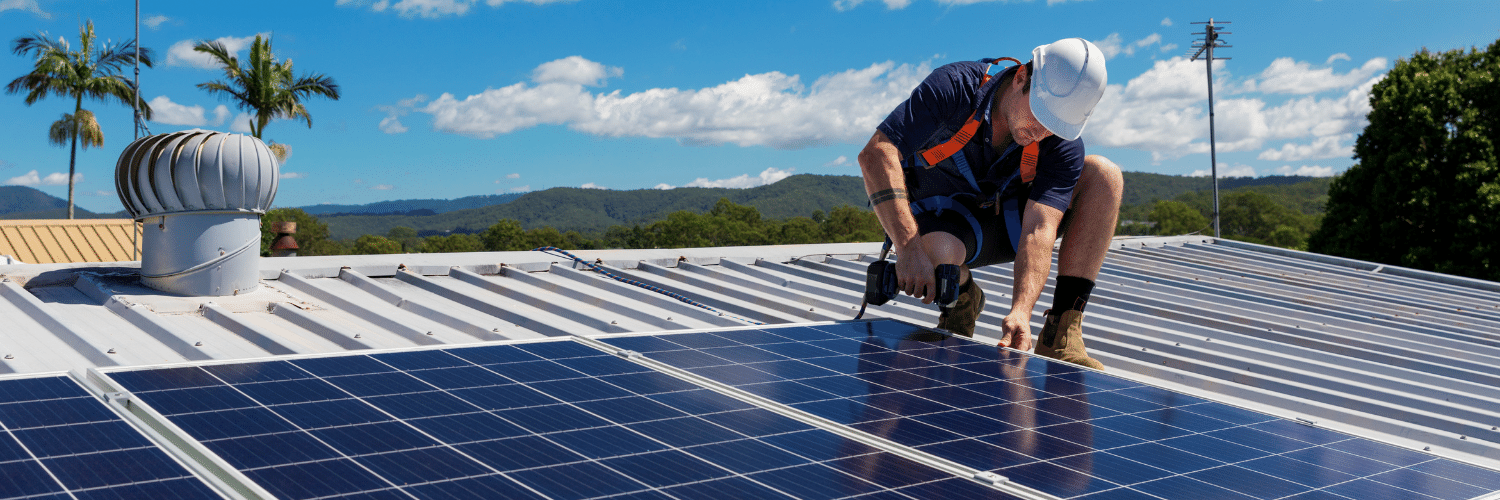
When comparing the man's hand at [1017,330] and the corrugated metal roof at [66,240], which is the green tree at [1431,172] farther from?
the corrugated metal roof at [66,240]

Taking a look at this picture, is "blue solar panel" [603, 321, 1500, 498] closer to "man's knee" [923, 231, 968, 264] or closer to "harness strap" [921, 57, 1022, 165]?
"man's knee" [923, 231, 968, 264]

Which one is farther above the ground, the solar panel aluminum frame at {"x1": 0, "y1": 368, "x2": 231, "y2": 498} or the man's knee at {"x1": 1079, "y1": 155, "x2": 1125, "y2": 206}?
the man's knee at {"x1": 1079, "y1": 155, "x2": 1125, "y2": 206}

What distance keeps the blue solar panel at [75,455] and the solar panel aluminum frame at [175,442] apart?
0.03m

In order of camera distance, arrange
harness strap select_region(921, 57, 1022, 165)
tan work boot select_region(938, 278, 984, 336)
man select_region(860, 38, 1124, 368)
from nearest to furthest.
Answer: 1. man select_region(860, 38, 1124, 368)
2. harness strap select_region(921, 57, 1022, 165)
3. tan work boot select_region(938, 278, 984, 336)

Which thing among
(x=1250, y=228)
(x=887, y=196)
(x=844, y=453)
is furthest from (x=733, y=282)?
(x=1250, y=228)

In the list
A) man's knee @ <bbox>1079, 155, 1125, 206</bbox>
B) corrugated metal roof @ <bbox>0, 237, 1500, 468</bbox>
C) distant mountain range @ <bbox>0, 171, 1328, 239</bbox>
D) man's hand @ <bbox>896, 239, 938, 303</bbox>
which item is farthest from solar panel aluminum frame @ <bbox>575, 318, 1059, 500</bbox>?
distant mountain range @ <bbox>0, 171, 1328, 239</bbox>

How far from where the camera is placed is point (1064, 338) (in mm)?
6527

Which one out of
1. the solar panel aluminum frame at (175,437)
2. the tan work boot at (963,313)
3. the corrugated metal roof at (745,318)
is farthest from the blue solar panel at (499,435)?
the tan work boot at (963,313)

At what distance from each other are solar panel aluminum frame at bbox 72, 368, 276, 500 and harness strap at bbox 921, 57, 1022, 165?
4.45 meters

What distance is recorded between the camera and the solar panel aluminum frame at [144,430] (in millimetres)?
2986

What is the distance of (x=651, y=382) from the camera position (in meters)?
4.68

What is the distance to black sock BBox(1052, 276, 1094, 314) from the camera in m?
6.47

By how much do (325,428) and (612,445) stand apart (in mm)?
1029

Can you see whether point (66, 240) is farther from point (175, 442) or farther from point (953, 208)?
point (175, 442)
